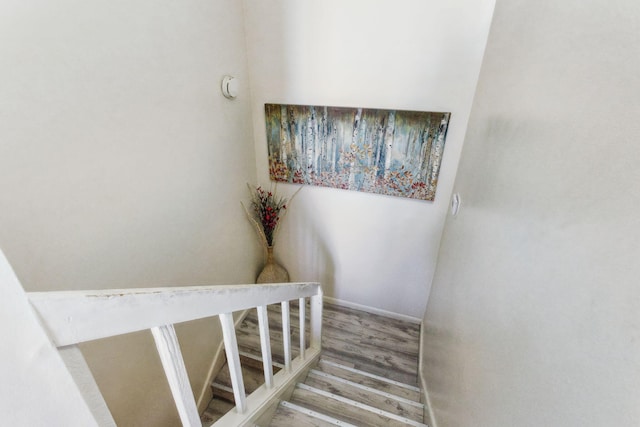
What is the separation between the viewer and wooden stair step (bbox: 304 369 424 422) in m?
1.69

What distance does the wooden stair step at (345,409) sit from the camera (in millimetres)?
1526

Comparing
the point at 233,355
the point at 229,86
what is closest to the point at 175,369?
the point at 233,355

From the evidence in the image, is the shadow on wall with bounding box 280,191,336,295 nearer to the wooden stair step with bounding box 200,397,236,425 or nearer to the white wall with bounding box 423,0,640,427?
the wooden stair step with bounding box 200,397,236,425

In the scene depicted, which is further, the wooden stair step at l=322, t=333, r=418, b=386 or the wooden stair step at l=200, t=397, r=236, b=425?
the wooden stair step at l=322, t=333, r=418, b=386

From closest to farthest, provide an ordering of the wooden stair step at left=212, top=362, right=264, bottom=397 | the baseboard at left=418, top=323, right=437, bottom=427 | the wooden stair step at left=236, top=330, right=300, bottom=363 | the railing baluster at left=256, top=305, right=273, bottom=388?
1. the railing baluster at left=256, top=305, right=273, bottom=388
2. the baseboard at left=418, top=323, right=437, bottom=427
3. the wooden stair step at left=212, top=362, right=264, bottom=397
4. the wooden stair step at left=236, top=330, right=300, bottom=363

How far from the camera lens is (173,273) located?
1605 mm

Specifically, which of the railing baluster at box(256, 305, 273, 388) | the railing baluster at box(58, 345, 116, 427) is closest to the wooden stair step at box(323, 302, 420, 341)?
the railing baluster at box(256, 305, 273, 388)

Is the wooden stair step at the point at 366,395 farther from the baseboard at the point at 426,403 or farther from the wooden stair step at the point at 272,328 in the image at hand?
the wooden stair step at the point at 272,328

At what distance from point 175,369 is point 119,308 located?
0.87 ft

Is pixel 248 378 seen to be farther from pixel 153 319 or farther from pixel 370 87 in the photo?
pixel 370 87

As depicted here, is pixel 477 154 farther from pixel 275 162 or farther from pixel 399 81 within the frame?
pixel 275 162

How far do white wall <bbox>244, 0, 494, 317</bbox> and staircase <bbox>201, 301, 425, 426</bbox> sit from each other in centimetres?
27

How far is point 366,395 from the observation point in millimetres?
1796

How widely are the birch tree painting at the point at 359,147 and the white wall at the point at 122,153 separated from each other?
1.31 feet
